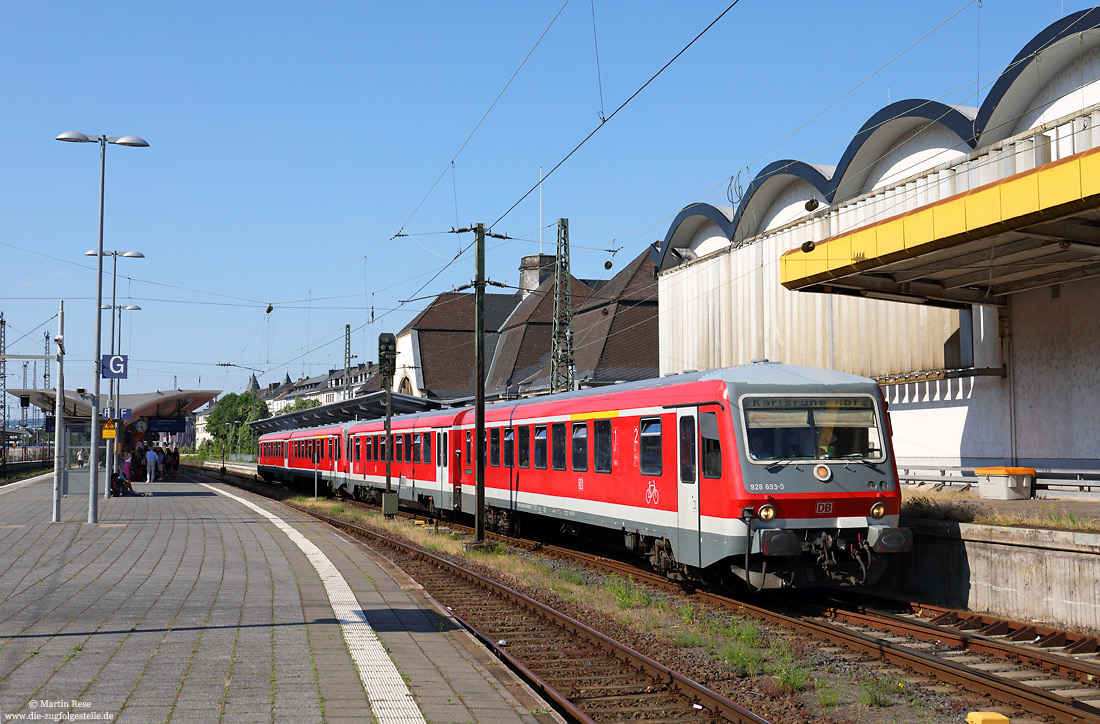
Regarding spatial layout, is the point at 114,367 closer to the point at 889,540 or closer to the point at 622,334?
the point at 889,540

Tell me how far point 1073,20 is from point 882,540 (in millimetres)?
14284

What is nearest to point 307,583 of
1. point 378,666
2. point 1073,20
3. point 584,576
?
point 584,576

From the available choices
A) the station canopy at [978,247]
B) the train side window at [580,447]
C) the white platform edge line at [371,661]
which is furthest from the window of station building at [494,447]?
the white platform edge line at [371,661]

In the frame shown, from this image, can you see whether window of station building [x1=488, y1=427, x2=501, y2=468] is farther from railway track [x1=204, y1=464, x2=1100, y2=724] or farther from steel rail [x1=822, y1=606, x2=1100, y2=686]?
steel rail [x1=822, y1=606, x2=1100, y2=686]

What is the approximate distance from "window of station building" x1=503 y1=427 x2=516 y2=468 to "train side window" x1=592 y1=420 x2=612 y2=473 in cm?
458

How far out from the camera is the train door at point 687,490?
12719 millimetres

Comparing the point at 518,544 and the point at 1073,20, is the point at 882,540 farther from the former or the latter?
the point at 1073,20

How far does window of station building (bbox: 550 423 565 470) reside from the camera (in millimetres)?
17641

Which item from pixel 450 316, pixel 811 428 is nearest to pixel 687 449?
pixel 811 428

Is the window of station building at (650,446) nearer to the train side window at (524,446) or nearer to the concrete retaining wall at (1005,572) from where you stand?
the concrete retaining wall at (1005,572)

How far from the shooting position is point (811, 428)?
1241cm

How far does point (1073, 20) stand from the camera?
20562 mm

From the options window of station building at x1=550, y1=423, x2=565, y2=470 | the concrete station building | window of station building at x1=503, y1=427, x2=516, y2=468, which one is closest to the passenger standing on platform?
the concrete station building

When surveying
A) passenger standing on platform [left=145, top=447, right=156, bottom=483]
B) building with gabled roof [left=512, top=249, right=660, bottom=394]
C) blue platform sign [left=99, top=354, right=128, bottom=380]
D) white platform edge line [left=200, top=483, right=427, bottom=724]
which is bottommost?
white platform edge line [left=200, top=483, right=427, bottom=724]
